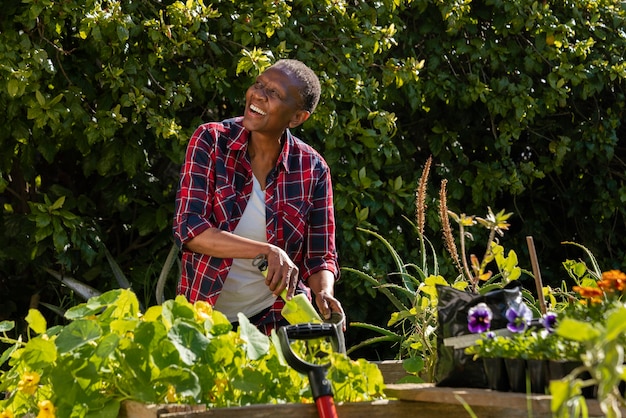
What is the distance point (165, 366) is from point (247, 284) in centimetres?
108

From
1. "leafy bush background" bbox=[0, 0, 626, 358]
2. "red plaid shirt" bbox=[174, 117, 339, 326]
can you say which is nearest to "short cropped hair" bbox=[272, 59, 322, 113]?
"red plaid shirt" bbox=[174, 117, 339, 326]

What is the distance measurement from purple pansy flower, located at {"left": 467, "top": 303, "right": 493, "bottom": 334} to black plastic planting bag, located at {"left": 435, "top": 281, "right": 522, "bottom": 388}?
0.02 metres

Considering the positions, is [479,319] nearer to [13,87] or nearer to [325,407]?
[325,407]

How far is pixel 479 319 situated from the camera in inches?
74.3

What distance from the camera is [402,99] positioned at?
4.92 metres

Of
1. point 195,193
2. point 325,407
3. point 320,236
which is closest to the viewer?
point 325,407

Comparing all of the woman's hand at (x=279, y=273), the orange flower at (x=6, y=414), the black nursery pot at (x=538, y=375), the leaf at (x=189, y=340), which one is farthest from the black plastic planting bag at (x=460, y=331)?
the orange flower at (x=6, y=414)

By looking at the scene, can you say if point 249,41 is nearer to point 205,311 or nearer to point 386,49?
point 386,49

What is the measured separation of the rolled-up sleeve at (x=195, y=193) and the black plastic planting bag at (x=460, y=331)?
100 cm

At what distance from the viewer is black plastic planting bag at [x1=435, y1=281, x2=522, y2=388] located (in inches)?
73.8

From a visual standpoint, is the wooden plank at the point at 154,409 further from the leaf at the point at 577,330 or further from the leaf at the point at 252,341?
the leaf at the point at 577,330

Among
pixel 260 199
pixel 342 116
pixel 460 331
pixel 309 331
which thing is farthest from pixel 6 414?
pixel 342 116

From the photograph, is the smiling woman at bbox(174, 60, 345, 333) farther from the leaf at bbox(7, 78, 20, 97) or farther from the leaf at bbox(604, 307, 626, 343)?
the leaf at bbox(604, 307, 626, 343)

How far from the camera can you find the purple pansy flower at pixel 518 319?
185 cm
